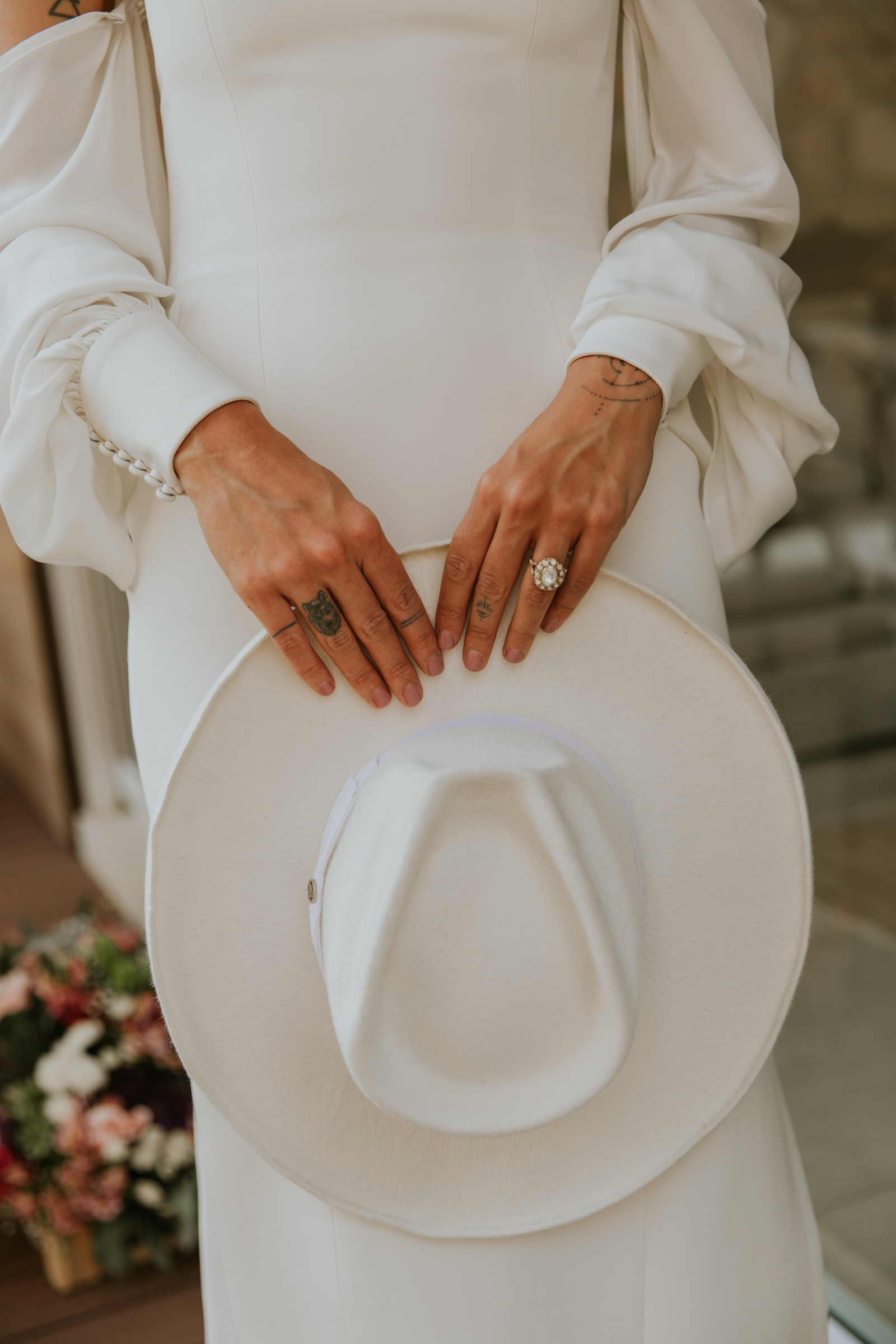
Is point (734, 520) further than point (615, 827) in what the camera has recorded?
Yes

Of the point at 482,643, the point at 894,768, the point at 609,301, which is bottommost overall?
the point at 894,768

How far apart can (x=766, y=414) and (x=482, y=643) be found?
342 mm

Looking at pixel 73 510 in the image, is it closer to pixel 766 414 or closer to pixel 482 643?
pixel 482 643

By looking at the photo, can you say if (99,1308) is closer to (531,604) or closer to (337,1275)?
(337,1275)

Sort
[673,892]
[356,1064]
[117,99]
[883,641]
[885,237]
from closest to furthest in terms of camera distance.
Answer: [356,1064] < [673,892] < [117,99] < [885,237] < [883,641]

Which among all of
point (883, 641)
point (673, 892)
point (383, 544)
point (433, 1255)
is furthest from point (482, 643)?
point (883, 641)

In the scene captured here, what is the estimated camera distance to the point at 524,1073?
2.52ft

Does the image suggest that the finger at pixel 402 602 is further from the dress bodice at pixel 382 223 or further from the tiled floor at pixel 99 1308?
the tiled floor at pixel 99 1308

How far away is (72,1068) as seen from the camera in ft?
6.61

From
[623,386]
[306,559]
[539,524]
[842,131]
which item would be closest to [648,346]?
[623,386]

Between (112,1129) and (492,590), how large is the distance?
5.11ft

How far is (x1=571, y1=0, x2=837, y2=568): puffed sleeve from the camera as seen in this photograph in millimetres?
855

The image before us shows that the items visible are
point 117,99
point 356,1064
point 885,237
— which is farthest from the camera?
point 885,237

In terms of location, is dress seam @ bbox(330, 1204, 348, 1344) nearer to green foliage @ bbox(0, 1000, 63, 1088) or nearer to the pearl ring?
the pearl ring
